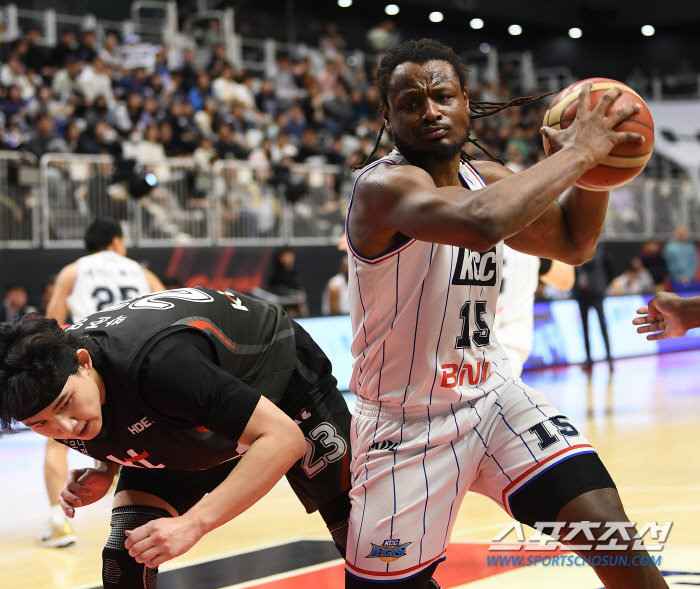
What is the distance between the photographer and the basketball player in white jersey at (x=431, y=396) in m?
2.59

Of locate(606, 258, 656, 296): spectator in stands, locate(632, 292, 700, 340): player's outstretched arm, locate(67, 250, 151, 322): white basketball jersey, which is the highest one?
locate(632, 292, 700, 340): player's outstretched arm

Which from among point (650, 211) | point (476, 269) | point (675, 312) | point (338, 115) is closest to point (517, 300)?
point (675, 312)

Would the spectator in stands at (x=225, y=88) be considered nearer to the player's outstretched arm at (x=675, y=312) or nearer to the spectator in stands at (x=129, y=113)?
the spectator in stands at (x=129, y=113)

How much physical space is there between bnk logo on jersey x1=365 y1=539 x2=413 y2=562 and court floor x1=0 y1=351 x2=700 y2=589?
60.1 inches

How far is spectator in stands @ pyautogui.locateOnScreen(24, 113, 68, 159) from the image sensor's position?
11453mm

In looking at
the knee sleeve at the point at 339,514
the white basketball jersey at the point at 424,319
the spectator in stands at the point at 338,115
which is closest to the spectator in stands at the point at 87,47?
the spectator in stands at the point at 338,115

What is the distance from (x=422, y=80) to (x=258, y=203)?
1021cm

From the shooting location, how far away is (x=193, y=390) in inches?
98.5

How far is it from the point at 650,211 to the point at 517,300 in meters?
13.4

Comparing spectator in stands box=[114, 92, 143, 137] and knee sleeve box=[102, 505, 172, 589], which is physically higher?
spectator in stands box=[114, 92, 143, 137]

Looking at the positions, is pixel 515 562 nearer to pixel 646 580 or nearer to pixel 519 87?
pixel 646 580

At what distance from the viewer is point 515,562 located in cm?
436

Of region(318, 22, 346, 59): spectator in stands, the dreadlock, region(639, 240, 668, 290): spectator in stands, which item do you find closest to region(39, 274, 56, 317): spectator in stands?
the dreadlock

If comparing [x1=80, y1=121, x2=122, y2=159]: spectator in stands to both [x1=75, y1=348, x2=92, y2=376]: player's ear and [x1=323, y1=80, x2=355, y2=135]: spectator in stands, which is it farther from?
[x1=75, y1=348, x2=92, y2=376]: player's ear
